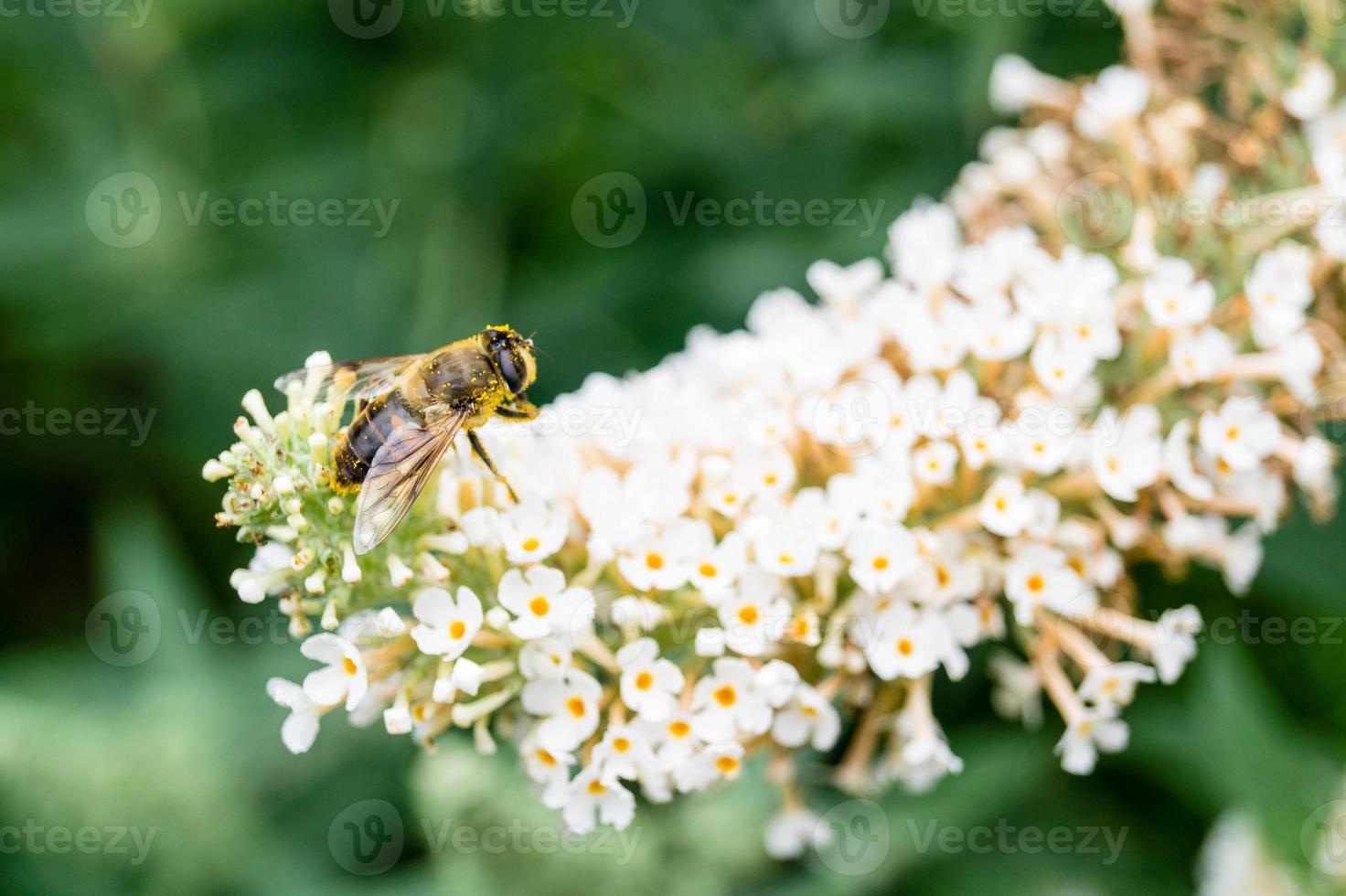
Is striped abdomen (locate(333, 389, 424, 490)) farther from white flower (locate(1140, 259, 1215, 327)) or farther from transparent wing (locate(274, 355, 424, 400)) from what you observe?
white flower (locate(1140, 259, 1215, 327))

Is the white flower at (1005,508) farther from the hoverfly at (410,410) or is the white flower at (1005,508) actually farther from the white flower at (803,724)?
the hoverfly at (410,410)

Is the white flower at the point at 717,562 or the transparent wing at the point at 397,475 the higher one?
the transparent wing at the point at 397,475

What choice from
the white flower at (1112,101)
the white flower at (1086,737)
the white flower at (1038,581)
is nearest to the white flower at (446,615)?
the white flower at (1038,581)

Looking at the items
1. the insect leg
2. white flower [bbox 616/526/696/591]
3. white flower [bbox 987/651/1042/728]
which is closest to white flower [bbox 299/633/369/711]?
the insect leg

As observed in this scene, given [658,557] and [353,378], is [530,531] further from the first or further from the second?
Result: [353,378]

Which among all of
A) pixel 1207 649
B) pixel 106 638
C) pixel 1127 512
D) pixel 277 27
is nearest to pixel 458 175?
pixel 277 27

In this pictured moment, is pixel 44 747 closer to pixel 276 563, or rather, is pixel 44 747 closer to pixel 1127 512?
pixel 276 563

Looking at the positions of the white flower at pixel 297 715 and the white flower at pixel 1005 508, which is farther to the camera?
the white flower at pixel 1005 508
